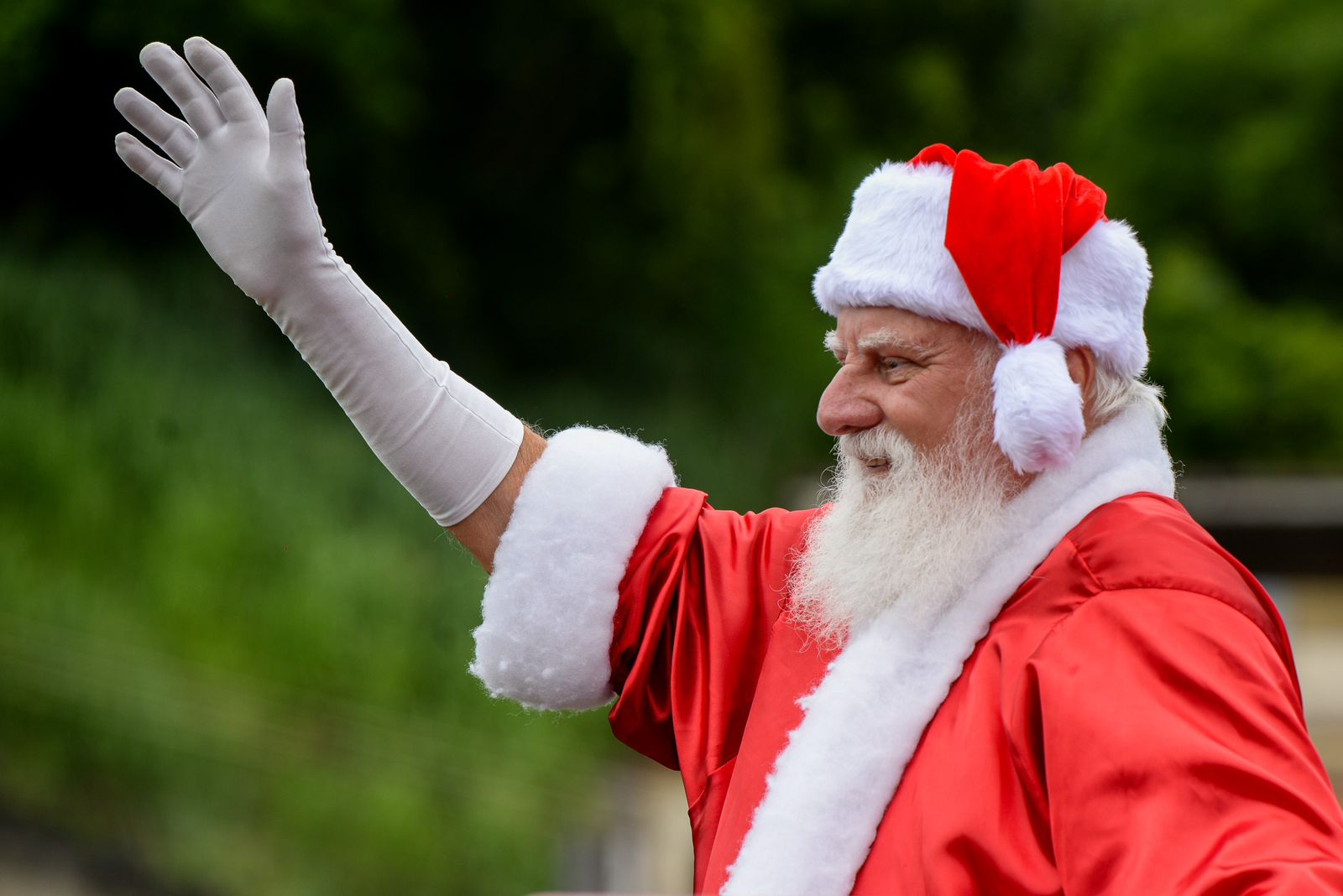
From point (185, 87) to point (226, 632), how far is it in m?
4.73

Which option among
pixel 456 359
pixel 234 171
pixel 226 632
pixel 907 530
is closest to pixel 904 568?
pixel 907 530

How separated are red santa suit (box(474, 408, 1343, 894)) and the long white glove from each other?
0.17 meters

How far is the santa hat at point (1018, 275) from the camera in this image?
1.82 m

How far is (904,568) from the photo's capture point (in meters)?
1.91

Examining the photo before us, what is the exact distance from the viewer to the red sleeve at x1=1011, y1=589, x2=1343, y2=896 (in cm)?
145

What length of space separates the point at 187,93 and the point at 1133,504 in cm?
129

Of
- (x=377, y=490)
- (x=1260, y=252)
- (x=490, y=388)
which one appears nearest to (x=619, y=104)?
(x=490, y=388)

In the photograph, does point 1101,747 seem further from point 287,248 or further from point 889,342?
point 287,248

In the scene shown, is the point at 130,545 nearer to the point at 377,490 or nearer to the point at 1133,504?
the point at 377,490

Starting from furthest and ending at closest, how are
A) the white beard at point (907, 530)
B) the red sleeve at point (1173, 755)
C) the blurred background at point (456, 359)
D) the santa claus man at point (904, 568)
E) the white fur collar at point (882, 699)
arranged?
the blurred background at point (456, 359) → the white beard at point (907, 530) → the white fur collar at point (882, 699) → the santa claus man at point (904, 568) → the red sleeve at point (1173, 755)

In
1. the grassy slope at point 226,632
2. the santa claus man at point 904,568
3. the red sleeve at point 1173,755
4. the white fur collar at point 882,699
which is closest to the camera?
the red sleeve at point 1173,755

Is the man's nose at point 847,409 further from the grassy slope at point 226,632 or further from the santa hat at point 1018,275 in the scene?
the grassy slope at point 226,632

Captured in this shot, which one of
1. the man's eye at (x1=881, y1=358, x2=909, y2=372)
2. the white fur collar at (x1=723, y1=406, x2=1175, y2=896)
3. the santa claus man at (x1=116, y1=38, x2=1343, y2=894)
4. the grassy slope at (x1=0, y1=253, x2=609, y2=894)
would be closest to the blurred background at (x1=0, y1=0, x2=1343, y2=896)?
the grassy slope at (x1=0, y1=253, x2=609, y2=894)

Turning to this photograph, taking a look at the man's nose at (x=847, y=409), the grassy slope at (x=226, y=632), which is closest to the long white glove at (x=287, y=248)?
the man's nose at (x=847, y=409)
